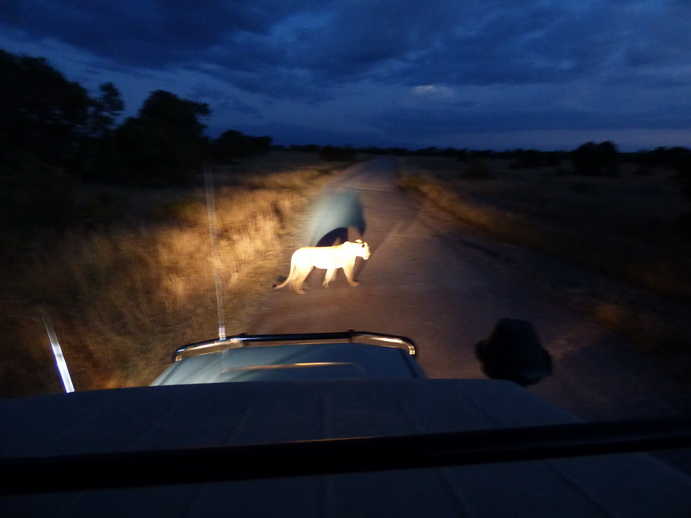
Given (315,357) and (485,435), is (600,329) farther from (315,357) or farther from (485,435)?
(485,435)

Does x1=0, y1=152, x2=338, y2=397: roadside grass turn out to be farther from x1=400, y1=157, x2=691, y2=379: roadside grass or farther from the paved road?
x1=400, y1=157, x2=691, y2=379: roadside grass

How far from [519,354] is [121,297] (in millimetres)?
6196

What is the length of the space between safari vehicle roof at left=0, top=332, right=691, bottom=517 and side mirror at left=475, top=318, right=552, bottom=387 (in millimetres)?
80

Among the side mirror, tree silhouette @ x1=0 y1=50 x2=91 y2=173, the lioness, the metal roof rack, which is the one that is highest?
tree silhouette @ x1=0 y1=50 x2=91 y2=173

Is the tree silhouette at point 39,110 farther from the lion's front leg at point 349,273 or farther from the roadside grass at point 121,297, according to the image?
the lion's front leg at point 349,273

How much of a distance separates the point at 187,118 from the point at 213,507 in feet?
106

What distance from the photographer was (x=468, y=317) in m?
6.88

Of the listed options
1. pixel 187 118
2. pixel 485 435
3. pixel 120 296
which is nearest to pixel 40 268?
pixel 120 296

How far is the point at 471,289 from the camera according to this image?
328 inches

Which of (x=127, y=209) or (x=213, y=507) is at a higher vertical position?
(x=213, y=507)

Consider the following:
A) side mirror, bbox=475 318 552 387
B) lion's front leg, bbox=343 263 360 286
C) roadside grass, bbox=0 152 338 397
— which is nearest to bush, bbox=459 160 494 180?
roadside grass, bbox=0 152 338 397

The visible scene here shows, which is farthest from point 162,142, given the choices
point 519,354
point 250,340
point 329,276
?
point 519,354

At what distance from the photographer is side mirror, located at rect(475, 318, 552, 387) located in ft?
7.33

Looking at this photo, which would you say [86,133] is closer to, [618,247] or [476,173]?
[618,247]
